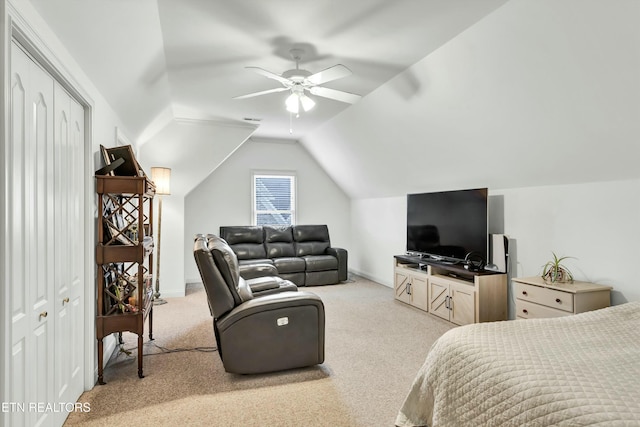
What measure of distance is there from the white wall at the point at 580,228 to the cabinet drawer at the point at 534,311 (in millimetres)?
515

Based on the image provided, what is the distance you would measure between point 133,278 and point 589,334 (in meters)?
3.28

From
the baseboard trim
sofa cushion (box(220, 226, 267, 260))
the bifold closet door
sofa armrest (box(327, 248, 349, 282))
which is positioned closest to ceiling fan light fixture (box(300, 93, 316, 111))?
the bifold closet door

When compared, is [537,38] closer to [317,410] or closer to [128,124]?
[317,410]

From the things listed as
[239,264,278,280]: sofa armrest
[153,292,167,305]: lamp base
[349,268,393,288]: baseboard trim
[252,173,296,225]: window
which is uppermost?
[252,173,296,225]: window

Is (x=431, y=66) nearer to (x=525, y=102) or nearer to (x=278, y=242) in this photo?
(x=525, y=102)

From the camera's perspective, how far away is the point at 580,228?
135 inches

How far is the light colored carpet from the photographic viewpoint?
235cm

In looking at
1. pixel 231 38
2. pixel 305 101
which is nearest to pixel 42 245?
pixel 231 38

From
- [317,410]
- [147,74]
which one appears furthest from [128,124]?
[317,410]

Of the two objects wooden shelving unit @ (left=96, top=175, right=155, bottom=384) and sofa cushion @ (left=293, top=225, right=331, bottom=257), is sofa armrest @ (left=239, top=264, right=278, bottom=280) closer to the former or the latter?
wooden shelving unit @ (left=96, top=175, right=155, bottom=384)

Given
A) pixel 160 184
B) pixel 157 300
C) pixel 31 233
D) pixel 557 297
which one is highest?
pixel 160 184

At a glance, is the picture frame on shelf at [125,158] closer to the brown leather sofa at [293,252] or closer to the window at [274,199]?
the brown leather sofa at [293,252]

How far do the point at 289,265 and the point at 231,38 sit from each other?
4.01 metres

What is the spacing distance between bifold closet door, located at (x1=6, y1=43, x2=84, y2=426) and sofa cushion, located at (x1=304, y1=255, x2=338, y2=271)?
4.11m
